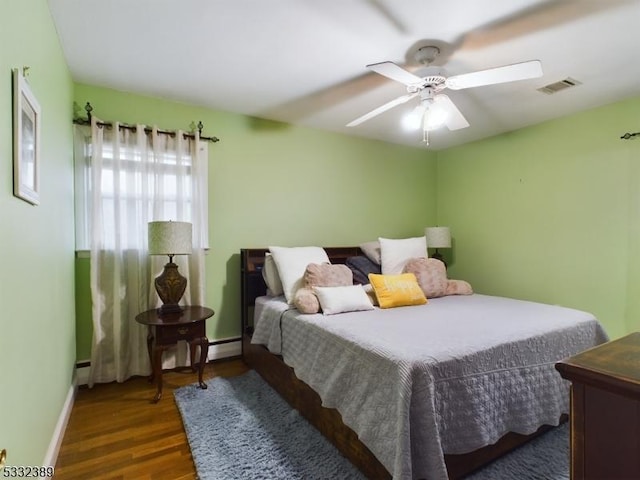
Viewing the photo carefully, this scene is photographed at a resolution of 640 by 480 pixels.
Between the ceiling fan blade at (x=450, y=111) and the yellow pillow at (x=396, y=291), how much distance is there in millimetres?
1295

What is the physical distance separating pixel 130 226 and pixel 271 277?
123 centimetres

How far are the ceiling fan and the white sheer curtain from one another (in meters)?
1.87

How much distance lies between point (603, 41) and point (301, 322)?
8.52 feet

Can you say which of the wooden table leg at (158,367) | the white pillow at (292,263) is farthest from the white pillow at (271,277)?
the wooden table leg at (158,367)

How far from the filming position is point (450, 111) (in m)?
2.32

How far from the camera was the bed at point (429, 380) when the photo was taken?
54.2 inches

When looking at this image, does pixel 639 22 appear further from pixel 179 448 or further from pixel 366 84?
pixel 179 448

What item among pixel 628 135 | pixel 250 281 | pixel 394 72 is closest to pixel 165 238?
pixel 250 281

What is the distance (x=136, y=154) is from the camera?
8.95ft

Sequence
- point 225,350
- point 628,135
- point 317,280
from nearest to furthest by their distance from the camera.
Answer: point 317,280 → point 628,135 → point 225,350

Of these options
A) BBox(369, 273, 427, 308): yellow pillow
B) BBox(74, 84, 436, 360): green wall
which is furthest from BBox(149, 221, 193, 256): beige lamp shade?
BBox(369, 273, 427, 308): yellow pillow

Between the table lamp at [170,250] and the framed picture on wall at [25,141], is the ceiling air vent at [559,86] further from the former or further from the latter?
the framed picture on wall at [25,141]

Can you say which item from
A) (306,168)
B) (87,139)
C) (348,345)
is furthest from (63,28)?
(348,345)

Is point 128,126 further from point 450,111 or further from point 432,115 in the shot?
point 450,111
